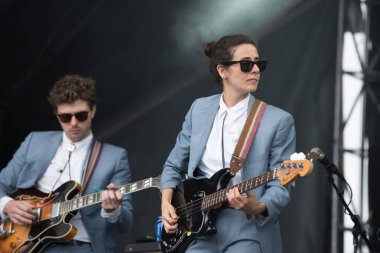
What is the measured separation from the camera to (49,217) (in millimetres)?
5367

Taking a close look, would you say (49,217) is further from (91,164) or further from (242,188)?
(242,188)

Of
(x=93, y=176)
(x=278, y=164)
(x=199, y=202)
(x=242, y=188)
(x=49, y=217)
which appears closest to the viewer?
(x=242, y=188)

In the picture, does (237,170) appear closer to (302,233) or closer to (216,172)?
(216,172)

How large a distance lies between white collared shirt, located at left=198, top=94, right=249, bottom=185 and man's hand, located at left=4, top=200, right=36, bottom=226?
149 cm

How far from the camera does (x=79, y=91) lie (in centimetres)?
555

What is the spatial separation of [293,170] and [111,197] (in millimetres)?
1587

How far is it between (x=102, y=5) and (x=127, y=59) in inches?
19.8

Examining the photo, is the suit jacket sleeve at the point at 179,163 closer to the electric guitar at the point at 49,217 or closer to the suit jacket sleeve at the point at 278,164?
the electric guitar at the point at 49,217

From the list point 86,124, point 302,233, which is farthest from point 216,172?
point 302,233

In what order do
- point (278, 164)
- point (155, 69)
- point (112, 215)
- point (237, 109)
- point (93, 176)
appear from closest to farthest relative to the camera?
point (278, 164) → point (237, 109) → point (112, 215) → point (93, 176) → point (155, 69)

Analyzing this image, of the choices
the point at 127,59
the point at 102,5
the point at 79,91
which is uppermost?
the point at 102,5

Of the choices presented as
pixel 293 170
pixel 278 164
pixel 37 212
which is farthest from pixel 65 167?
pixel 293 170

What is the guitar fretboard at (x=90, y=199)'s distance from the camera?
5.11 meters

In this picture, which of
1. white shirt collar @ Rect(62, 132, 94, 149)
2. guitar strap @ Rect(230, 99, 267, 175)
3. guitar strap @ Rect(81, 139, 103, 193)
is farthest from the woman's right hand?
white shirt collar @ Rect(62, 132, 94, 149)
